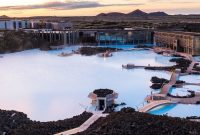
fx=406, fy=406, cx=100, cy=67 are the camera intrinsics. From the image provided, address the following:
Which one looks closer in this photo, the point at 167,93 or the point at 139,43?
the point at 167,93

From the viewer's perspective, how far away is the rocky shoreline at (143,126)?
6.77 m

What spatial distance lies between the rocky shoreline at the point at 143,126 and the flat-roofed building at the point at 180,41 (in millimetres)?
12914

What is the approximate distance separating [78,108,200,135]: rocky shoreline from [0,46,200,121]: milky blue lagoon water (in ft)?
6.54

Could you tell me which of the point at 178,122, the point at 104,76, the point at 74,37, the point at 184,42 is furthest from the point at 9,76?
the point at 74,37

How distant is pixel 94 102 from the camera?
10.1 m

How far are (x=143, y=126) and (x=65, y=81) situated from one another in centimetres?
672

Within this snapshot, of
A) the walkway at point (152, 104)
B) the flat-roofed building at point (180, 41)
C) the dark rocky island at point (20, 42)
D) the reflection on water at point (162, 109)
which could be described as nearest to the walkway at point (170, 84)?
the walkway at point (152, 104)

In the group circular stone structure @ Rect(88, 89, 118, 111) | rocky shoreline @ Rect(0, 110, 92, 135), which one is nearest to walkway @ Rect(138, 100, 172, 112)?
circular stone structure @ Rect(88, 89, 118, 111)

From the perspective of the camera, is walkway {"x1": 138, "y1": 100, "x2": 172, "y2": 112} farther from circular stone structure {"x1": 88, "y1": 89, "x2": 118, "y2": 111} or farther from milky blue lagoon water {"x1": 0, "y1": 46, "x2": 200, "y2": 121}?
circular stone structure {"x1": 88, "y1": 89, "x2": 118, "y2": 111}

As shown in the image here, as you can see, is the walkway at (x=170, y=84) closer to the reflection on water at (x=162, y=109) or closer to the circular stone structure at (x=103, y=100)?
the reflection on water at (x=162, y=109)

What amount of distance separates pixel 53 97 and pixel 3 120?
2741 mm

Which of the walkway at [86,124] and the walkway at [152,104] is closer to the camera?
the walkway at [86,124]

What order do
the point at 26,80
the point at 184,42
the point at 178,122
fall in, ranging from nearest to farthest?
the point at 178,122
the point at 26,80
the point at 184,42

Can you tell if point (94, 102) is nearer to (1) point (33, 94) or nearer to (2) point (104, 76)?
(1) point (33, 94)
